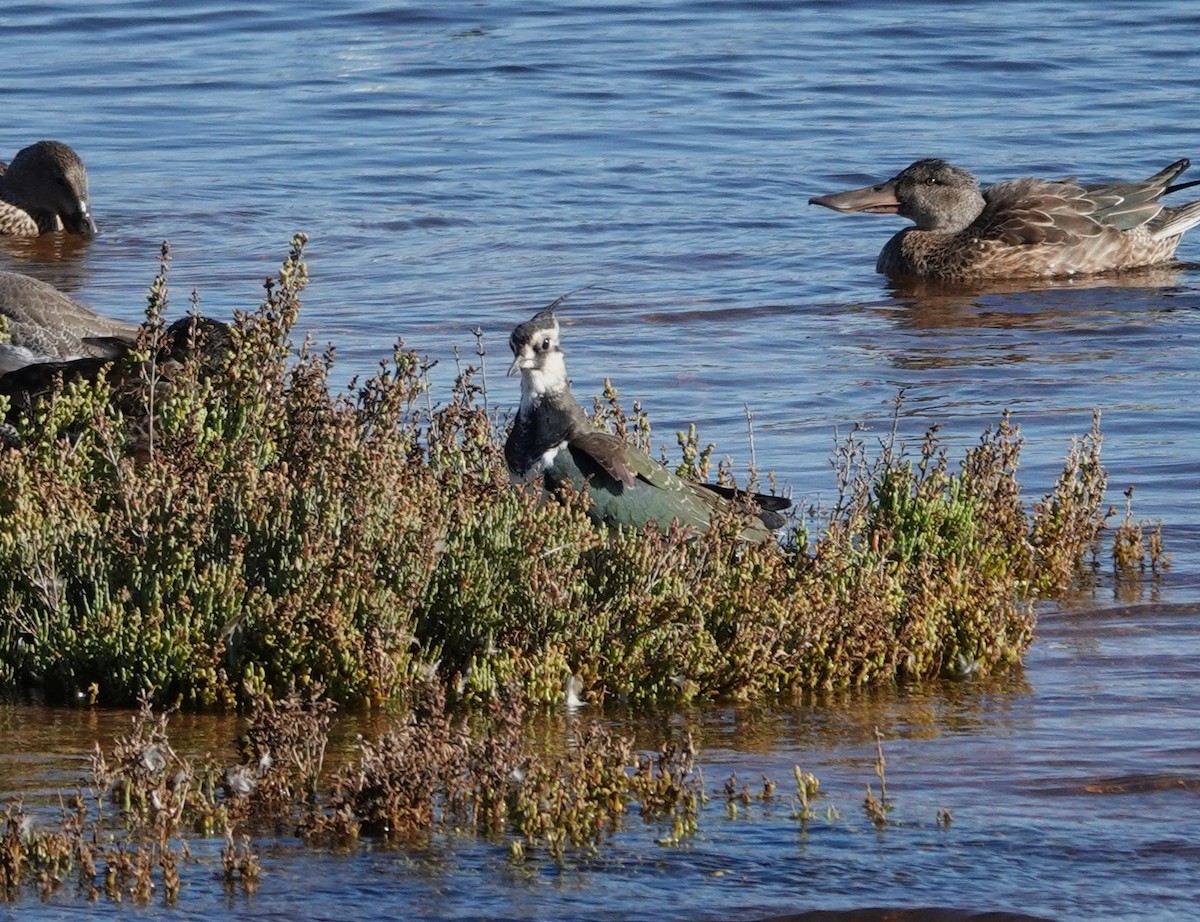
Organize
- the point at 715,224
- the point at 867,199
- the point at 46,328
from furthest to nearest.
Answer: the point at 715,224
the point at 867,199
the point at 46,328

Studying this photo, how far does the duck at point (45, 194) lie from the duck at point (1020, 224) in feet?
19.9

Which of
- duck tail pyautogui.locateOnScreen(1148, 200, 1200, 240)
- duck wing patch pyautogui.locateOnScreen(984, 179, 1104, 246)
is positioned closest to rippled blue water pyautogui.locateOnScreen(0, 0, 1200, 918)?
duck tail pyautogui.locateOnScreen(1148, 200, 1200, 240)

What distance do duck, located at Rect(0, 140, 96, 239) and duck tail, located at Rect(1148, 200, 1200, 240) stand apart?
8.49m

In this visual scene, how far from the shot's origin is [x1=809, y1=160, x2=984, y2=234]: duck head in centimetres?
1620

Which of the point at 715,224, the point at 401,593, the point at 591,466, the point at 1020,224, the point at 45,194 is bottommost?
the point at 401,593

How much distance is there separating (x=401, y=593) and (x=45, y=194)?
38.3 feet

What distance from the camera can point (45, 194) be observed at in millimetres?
17000

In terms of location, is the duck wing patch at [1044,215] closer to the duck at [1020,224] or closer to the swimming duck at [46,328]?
the duck at [1020,224]

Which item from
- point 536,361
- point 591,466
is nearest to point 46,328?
point 536,361

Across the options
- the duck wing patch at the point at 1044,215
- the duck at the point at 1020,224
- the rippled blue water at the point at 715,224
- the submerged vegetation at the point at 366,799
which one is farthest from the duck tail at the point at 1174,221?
the submerged vegetation at the point at 366,799

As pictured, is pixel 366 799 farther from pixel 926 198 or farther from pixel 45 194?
pixel 45 194

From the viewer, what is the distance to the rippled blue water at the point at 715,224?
5391 mm

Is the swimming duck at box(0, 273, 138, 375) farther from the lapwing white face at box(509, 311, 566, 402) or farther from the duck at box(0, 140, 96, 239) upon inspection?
the duck at box(0, 140, 96, 239)

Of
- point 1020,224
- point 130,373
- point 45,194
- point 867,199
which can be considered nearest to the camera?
point 130,373
